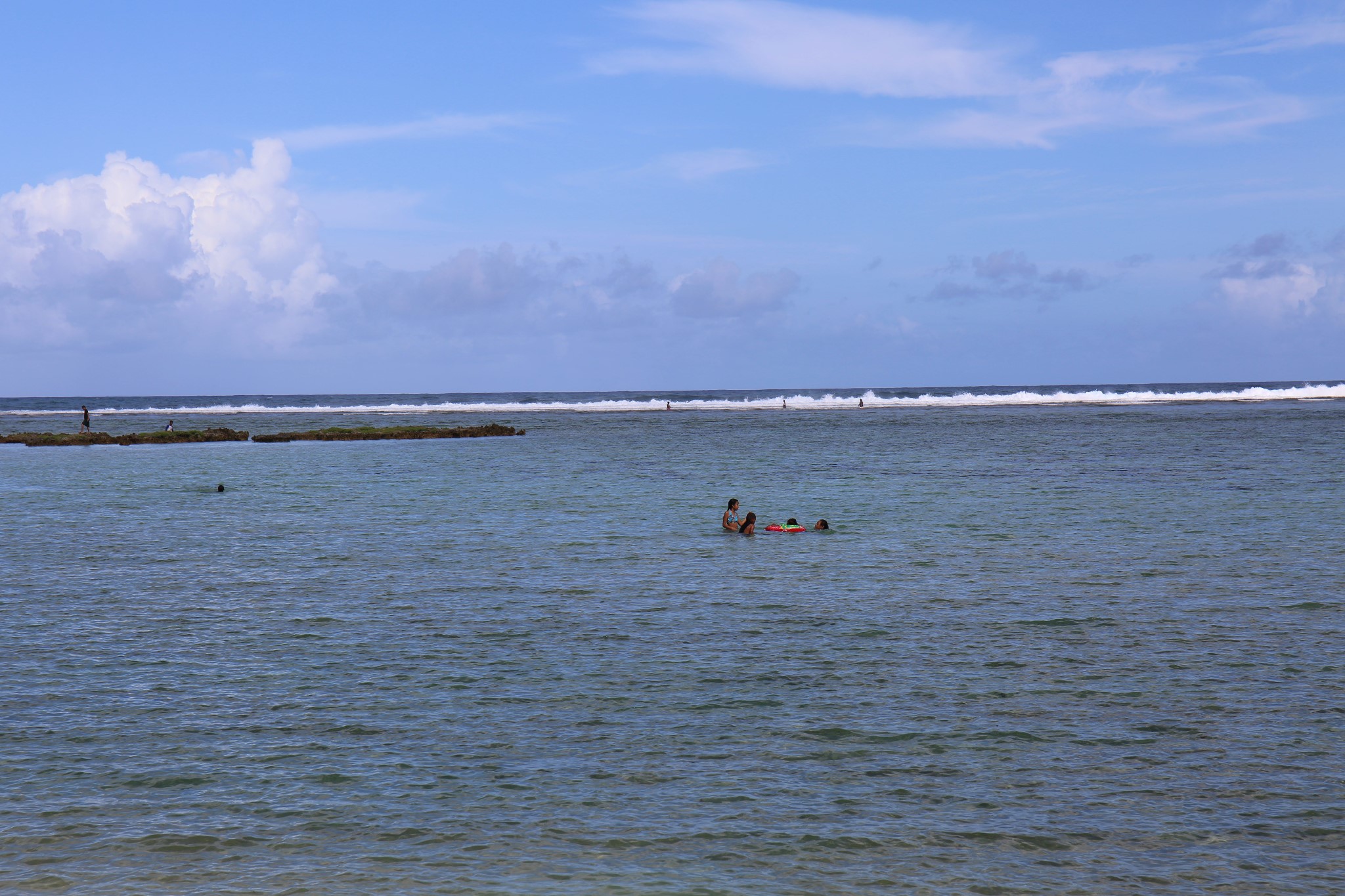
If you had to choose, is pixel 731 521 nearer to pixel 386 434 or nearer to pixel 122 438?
pixel 386 434

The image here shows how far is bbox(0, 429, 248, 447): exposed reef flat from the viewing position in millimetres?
92562

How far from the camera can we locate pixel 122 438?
94562 millimetres

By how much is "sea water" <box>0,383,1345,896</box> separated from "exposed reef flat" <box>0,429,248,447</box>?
60.4 m

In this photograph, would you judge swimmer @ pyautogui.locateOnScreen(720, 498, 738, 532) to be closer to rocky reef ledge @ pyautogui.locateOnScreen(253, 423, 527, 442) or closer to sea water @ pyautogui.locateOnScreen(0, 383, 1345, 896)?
sea water @ pyautogui.locateOnScreen(0, 383, 1345, 896)

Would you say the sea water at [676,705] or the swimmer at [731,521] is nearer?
the sea water at [676,705]

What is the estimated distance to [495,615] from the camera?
21859mm

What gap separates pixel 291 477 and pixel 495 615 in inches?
1642

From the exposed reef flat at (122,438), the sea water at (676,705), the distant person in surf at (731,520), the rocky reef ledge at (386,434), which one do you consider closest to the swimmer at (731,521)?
the distant person in surf at (731,520)

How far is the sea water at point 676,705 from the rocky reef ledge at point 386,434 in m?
60.2

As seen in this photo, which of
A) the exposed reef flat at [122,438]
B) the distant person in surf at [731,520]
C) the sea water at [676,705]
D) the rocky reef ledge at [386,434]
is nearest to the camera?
the sea water at [676,705]

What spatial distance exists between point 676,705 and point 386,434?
3512 inches

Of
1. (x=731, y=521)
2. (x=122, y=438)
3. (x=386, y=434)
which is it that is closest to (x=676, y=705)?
(x=731, y=521)

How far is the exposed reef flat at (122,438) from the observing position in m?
92.6

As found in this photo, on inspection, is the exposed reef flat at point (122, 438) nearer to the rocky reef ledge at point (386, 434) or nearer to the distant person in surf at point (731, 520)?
the rocky reef ledge at point (386, 434)
